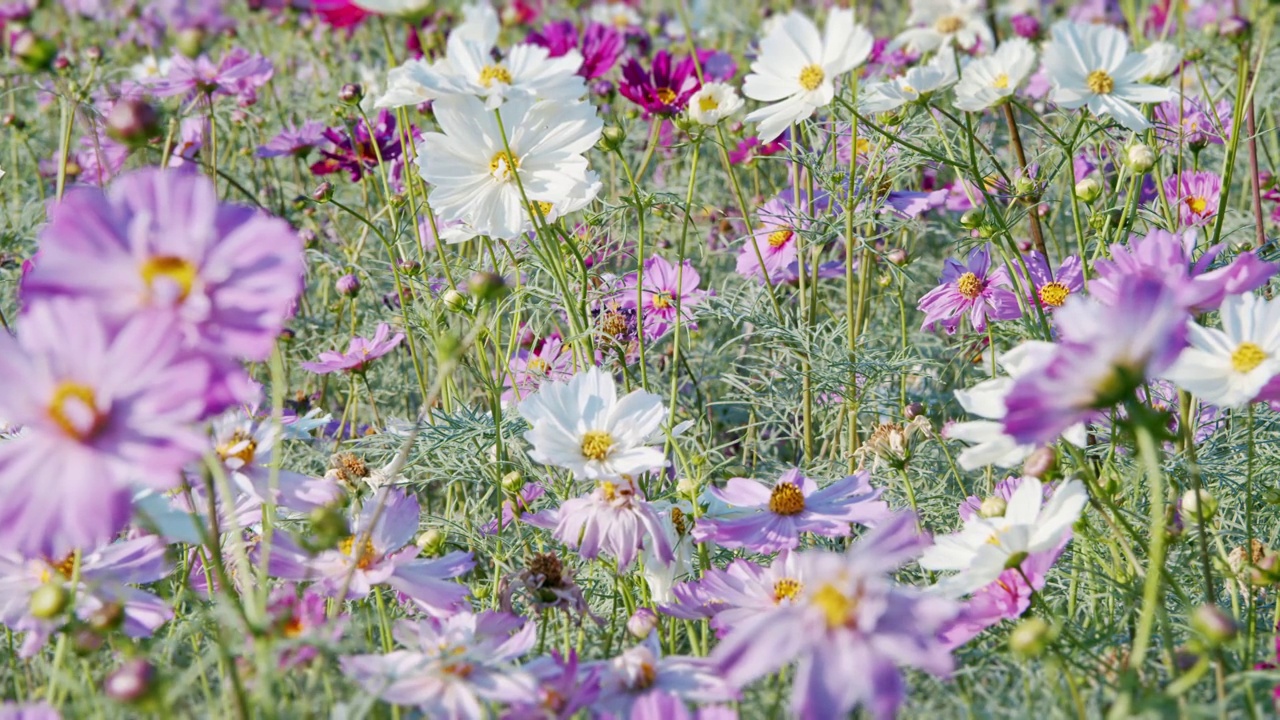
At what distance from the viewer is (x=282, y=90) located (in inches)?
97.2

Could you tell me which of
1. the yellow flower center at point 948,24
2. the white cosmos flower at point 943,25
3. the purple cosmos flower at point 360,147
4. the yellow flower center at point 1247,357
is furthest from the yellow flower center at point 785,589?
the yellow flower center at point 948,24

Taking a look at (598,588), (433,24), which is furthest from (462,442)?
(433,24)

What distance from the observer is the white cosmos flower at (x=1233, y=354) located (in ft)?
2.72

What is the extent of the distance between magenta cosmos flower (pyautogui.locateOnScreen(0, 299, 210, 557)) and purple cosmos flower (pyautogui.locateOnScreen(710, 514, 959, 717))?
0.99ft

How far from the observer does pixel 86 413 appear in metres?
0.59

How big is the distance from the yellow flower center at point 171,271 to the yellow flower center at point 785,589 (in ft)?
1.65

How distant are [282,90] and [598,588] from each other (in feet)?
5.45

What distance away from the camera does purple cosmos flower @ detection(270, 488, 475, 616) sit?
89 centimetres

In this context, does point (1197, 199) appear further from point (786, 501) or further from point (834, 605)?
point (834, 605)

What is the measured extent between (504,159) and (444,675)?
0.53 metres

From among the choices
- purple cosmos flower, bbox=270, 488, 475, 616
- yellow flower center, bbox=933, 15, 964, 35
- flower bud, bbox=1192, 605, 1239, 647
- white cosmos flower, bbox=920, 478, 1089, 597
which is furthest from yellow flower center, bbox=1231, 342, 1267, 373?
yellow flower center, bbox=933, 15, 964, 35

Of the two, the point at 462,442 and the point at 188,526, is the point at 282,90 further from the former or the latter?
the point at 188,526

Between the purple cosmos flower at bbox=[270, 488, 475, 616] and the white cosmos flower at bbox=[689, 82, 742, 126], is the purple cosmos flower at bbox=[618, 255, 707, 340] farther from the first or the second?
the purple cosmos flower at bbox=[270, 488, 475, 616]

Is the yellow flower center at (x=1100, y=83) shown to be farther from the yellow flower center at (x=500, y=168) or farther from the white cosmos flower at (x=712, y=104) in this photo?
the yellow flower center at (x=500, y=168)
